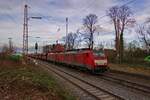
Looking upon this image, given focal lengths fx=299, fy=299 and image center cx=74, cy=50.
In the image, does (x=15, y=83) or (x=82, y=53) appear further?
(x=82, y=53)

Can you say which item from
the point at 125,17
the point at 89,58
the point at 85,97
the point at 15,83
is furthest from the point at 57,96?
the point at 125,17

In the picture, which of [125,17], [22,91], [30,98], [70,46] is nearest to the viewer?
[30,98]

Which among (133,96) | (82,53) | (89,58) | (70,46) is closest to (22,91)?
(133,96)

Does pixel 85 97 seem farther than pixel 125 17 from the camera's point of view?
No

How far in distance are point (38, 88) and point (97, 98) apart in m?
3.26

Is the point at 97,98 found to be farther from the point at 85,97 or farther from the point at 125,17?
the point at 125,17

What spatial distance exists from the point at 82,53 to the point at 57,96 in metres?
21.4

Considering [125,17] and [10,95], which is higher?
[125,17]

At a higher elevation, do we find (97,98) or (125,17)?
(125,17)

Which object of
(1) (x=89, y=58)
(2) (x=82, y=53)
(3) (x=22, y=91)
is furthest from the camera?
(2) (x=82, y=53)

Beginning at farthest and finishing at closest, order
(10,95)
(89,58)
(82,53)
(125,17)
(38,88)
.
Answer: (125,17) < (82,53) < (89,58) < (38,88) < (10,95)

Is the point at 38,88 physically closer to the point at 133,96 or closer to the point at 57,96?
the point at 57,96

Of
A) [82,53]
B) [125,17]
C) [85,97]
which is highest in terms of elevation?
[125,17]

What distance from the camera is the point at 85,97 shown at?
1688 centimetres
